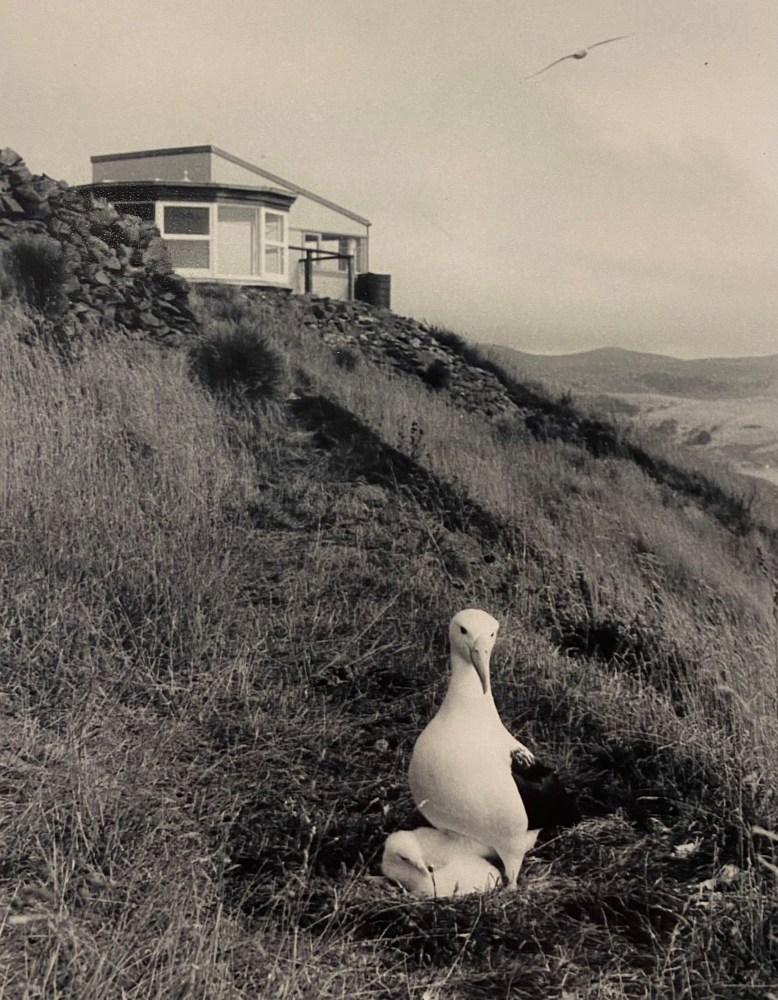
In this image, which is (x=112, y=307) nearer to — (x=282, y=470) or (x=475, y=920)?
(x=282, y=470)

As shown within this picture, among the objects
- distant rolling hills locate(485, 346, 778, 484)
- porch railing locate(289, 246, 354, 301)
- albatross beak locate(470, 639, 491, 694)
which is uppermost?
porch railing locate(289, 246, 354, 301)

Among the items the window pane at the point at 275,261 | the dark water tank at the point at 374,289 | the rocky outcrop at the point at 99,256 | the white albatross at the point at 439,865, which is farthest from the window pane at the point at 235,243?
the white albatross at the point at 439,865

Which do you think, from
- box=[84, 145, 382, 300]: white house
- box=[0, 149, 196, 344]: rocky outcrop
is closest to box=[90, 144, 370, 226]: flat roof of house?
box=[84, 145, 382, 300]: white house

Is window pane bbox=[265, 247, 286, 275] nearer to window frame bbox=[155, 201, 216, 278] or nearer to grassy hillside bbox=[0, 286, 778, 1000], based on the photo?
window frame bbox=[155, 201, 216, 278]

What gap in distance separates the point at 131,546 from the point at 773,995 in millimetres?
3078

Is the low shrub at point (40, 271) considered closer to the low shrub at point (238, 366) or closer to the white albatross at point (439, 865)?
the low shrub at point (238, 366)

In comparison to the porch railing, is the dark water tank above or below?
below

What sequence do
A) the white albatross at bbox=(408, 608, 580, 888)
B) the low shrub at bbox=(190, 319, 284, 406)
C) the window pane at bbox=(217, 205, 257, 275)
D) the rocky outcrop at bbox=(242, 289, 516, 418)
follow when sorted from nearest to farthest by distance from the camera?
the white albatross at bbox=(408, 608, 580, 888)
the low shrub at bbox=(190, 319, 284, 406)
the rocky outcrop at bbox=(242, 289, 516, 418)
the window pane at bbox=(217, 205, 257, 275)

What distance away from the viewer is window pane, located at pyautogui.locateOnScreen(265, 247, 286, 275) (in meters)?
8.06

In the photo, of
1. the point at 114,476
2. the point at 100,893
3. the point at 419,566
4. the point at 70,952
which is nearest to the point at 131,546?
the point at 114,476

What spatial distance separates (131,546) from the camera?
437 centimetres

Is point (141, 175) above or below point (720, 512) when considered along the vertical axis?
above

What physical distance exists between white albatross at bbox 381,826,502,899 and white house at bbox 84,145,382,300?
123 inches

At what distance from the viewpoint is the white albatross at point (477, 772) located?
110 inches
